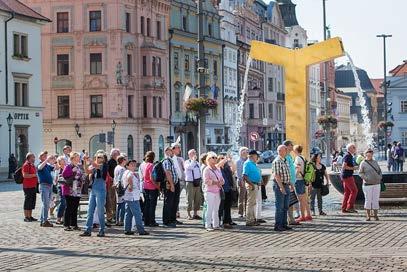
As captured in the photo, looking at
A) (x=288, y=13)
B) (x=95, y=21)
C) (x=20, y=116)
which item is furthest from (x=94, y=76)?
(x=288, y=13)

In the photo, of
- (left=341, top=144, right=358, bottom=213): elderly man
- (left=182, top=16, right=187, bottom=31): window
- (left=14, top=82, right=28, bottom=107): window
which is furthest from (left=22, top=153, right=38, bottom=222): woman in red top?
(left=182, top=16, right=187, bottom=31): window

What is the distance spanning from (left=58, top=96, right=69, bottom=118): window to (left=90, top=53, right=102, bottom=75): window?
2.98 meters

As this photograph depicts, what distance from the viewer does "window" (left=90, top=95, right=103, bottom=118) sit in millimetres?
67562

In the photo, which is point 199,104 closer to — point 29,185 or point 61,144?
point 29,185

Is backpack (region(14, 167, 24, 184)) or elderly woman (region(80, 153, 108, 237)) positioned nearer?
elderly woman (region(80, 153, 108, 237))

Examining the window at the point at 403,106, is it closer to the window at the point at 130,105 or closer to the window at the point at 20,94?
the window at the point at 130,105

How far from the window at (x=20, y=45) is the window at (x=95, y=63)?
1036 centimetres

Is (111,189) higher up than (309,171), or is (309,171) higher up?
(309,171)

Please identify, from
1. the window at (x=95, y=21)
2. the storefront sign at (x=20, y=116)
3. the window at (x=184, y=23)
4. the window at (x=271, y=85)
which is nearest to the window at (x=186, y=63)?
the window at (x=184, y=23)

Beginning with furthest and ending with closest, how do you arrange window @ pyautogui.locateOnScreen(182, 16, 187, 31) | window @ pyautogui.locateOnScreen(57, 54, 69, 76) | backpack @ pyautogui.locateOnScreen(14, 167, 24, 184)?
window @ pyautogui.locateOnScreen(182, 16, 187, 31) → window @ pyautogui.locateOnScreen(57, 54, 69, 76) → backpack @ pyautogui.locateOnScreen(14, 167, 24, 184)

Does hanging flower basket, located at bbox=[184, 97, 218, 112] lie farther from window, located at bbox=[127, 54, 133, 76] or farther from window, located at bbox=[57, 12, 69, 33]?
window, located at bbox=[57, 12, 69, 33]

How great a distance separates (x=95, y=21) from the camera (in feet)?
222

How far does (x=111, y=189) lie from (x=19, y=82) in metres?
37.2

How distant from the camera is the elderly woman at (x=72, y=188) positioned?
63.3 ft
